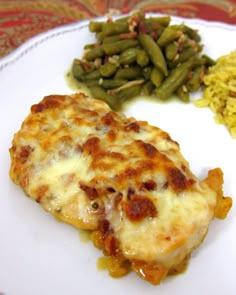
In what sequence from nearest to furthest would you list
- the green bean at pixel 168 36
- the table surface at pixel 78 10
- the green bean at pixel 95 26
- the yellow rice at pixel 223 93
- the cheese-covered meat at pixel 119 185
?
the cheese-covered meat at pixel 119 185
the yellow rice at pixel 223 93
the green bean at pixel 168 36
the green bean at pixel 95 26
the table surface at pixel 78 10

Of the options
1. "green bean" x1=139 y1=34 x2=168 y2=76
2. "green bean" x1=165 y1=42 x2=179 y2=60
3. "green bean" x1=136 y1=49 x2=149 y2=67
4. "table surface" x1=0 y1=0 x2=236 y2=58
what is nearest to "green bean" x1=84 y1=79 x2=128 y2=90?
"green bean" x1=136 y1=49 x2=149 y2=67

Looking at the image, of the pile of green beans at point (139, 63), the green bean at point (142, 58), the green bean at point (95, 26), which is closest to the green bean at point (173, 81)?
the pile of green beans at point (139, 63)

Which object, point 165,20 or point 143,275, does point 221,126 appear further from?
point 143,275

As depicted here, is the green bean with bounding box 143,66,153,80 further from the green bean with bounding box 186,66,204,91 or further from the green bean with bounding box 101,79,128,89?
the green bean with bounding box 186,66,204,91

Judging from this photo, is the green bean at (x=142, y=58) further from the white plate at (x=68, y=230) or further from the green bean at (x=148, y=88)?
the white plate at (x=68, y=230)

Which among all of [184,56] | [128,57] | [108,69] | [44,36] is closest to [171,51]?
[184,56]
